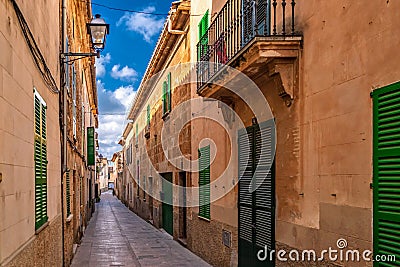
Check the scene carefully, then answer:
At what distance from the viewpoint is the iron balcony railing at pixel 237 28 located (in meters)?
6.82

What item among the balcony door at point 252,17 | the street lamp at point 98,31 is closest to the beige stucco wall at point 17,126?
the street lamp at point 98,31

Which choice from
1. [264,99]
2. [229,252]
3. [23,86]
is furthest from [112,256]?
[23,86]

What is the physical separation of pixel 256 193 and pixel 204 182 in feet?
14.0

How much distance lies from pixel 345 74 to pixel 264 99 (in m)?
2.63

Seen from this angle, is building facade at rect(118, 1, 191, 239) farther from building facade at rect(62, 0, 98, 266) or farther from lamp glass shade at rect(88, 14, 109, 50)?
lamp glass shade at rect(88, 14, 109, 50)

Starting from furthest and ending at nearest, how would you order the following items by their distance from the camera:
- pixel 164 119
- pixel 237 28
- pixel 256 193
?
pixel 164 119 → pixel 256 193 → pixel 237 28

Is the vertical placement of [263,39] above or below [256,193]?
above

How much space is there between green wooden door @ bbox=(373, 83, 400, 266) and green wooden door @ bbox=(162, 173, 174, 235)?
14.1m

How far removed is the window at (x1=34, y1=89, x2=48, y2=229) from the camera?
21.3ft

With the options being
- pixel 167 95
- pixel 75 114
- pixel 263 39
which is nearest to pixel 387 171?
pixel 263 39

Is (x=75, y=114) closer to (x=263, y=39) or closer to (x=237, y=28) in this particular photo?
(x=237, y=28)

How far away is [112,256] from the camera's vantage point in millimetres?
14633

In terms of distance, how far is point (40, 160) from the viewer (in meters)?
6.92

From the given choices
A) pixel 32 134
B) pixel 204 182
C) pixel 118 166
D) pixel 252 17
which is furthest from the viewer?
pixel 118 166
